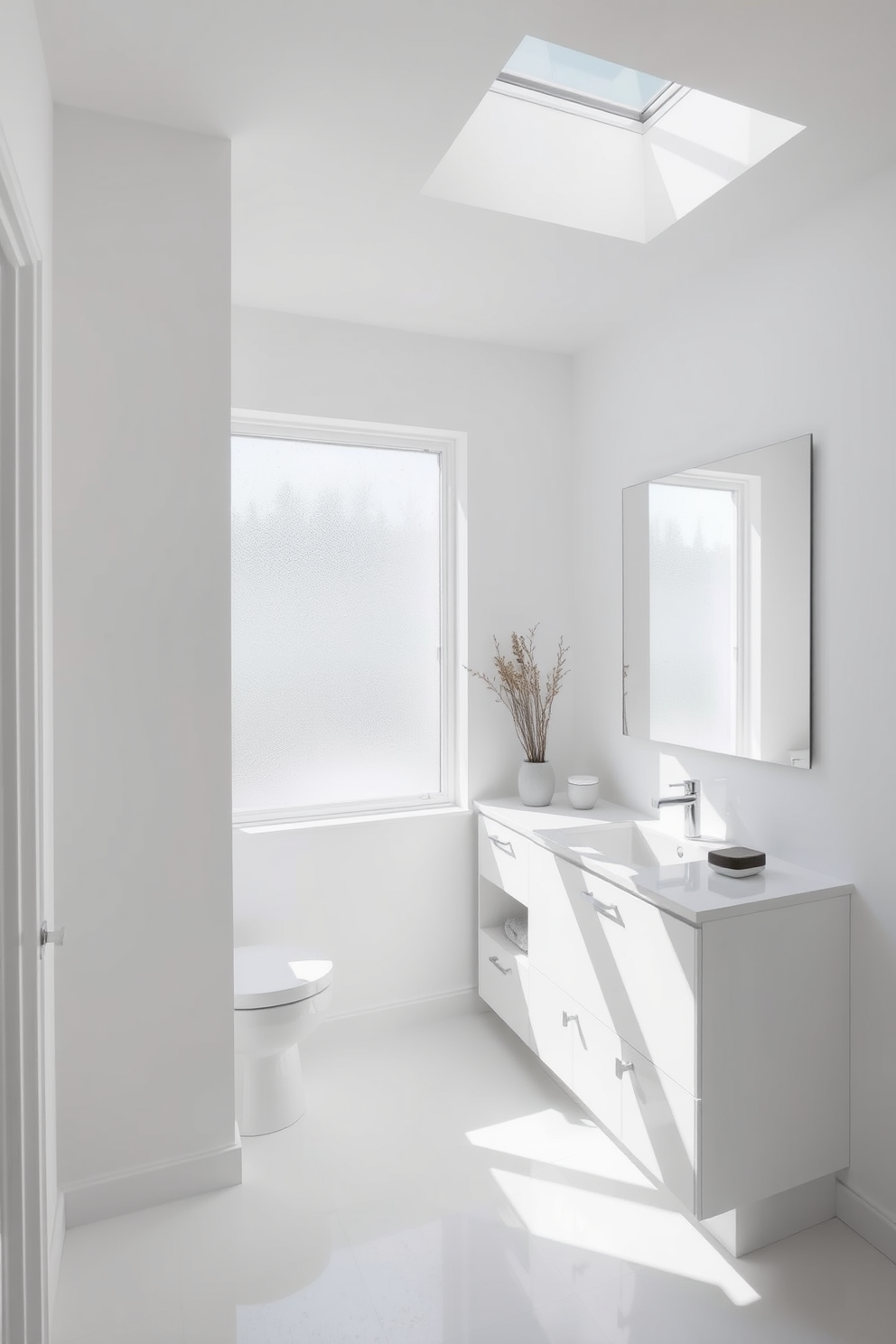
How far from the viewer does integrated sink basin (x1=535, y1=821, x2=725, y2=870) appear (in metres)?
2.44

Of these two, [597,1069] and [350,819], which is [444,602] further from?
[597,1069]

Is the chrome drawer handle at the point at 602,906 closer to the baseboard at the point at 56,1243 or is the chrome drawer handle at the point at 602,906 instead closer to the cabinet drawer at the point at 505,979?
the cabinet drawer at the point at 505,979

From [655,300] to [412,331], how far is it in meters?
0.85

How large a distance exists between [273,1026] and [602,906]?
3.18 ft

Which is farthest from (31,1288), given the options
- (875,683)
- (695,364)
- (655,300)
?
(655,300)

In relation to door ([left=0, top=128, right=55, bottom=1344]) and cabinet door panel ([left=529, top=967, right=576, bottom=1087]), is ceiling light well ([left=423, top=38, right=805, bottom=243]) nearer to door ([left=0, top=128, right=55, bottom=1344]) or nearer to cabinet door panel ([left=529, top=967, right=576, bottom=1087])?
door ([left=0, top=128, right=55, bottom=1344])

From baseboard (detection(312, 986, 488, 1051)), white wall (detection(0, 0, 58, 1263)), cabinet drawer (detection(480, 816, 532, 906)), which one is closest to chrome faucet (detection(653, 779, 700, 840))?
cabinet drawer (detection(480, 816, 532, 906))

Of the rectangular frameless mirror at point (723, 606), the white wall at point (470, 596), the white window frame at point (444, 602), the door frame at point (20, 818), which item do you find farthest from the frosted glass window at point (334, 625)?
the door frame at point (20, 818)

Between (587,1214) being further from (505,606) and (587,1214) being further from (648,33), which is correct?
(648,33)

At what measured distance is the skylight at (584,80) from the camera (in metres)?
1.97

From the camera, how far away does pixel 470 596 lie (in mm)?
3023

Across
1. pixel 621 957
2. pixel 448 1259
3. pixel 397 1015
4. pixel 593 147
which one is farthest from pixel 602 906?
pixel 593 147

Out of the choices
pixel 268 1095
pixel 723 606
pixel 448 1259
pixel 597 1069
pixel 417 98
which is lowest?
pixel 448 1259

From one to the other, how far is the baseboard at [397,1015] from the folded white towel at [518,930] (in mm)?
334
